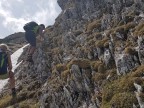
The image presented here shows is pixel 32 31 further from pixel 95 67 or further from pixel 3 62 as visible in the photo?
pixel 3 62

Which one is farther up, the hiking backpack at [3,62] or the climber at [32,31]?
the climber at [32,31]

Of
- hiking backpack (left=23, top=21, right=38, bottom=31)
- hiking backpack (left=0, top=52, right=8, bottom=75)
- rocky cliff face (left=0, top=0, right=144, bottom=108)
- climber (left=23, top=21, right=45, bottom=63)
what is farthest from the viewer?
hiking backpack (left=23, top=21, right=38, bottom=31)

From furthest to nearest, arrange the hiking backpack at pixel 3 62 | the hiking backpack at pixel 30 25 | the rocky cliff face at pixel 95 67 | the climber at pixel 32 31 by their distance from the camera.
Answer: the hiking backpack at pixel 30 25 < the climber at pixel 32 31 < the rocky cliff face at pixel 95 67 < the hiking backpack at pixel 3 62

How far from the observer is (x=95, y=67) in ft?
132

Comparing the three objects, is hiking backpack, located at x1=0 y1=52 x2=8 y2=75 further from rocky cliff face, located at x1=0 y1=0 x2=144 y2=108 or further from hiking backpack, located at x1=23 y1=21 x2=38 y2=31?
hiking backpack, located at x1=23 y1=21 x2=38 y2=31

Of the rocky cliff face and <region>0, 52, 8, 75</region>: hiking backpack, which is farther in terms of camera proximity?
the rocky cliff face

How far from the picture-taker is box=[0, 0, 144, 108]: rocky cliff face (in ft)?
103

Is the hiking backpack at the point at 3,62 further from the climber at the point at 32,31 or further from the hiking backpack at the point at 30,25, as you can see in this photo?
the hiking backpack at the point at 30,25

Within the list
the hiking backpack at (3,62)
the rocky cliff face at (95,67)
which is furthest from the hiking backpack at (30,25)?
the hiking backpack at (3,62)

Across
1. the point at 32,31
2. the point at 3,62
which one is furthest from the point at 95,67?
the point at 32,31

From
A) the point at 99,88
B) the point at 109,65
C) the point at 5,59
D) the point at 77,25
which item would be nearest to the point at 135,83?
the point at 99,88

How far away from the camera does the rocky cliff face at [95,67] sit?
3142 centimetres

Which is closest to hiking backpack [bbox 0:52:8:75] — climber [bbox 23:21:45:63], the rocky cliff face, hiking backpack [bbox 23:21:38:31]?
the rocky cliff face

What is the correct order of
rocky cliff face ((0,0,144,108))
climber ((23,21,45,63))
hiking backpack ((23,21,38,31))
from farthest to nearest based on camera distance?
hiking backpack ((23,21,38,31)) → climber ((23,21,45,63)) → rocky cliff face ((0,0,144,108))
